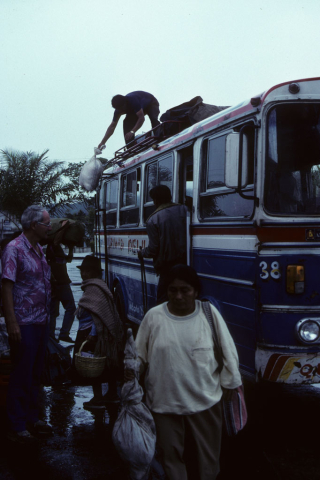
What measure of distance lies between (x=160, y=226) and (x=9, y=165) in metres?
16.1

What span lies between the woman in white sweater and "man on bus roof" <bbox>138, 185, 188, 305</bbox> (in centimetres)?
292

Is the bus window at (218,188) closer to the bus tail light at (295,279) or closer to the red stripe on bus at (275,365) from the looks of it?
the bus tail light at (295,279)

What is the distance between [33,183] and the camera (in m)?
21.5

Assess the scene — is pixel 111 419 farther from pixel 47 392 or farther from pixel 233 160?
pixel 233 160

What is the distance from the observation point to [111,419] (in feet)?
18.1

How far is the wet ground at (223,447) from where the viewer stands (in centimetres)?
427

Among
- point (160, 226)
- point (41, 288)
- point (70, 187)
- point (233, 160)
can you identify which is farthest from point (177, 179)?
point (70, 187)

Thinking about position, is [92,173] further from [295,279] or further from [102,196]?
[295,279]

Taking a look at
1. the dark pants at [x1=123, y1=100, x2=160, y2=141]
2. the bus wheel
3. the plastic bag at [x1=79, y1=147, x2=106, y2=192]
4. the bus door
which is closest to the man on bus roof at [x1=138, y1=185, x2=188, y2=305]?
the bus door

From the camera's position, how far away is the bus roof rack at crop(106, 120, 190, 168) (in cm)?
778

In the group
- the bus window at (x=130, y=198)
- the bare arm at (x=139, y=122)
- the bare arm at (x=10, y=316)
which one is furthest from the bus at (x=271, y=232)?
the bare arm at (x=139, y=122)

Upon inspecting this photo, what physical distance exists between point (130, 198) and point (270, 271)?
4653mm

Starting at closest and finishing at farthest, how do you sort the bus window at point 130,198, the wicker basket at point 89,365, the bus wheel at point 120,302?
the wicker basket at point 89,365
the bus window at point 130,198
the bus wheel at point 120,302

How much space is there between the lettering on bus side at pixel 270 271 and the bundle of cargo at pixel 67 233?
9.67 ft
